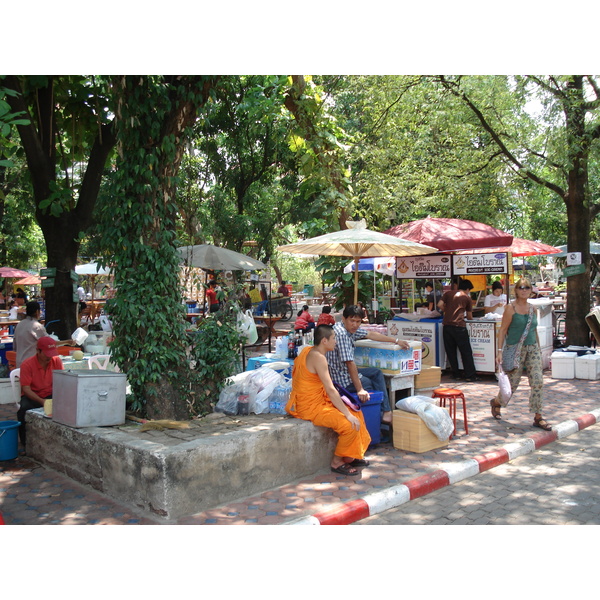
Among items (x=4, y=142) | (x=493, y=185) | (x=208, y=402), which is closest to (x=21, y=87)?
(x=4, y=142)

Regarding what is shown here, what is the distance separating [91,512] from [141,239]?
2.83 metres

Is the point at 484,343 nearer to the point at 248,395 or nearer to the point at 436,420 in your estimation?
the point at 436,420

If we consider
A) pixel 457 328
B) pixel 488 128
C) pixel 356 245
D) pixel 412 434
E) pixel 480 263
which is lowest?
pixel 412 434

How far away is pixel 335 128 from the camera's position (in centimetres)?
1077

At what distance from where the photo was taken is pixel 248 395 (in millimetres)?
6469

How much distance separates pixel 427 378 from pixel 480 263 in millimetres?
4020

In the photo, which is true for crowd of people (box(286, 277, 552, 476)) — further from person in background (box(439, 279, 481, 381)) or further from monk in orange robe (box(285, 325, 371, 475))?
person in background (box(439, 279, 481, 381))

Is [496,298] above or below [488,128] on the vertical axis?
below

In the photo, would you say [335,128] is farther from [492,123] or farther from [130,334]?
[130,334]

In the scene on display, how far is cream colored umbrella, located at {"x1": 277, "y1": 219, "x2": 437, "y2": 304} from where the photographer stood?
8.41 metres

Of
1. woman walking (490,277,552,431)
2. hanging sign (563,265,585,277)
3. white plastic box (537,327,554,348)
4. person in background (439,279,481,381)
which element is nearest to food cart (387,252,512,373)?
person in background (439,279,481,381)

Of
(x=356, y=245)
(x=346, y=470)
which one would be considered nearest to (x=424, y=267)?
(x=356, y=245)

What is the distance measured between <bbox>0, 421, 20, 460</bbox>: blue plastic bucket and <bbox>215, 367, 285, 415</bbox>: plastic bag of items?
2224 mm

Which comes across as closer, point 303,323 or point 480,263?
point 303,323
